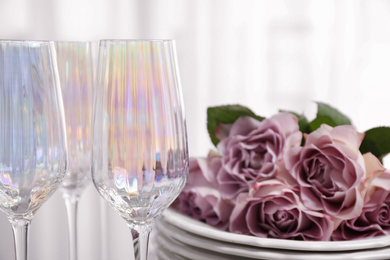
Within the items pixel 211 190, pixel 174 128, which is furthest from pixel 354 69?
pixel 174 128

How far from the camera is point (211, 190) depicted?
2.30 feet

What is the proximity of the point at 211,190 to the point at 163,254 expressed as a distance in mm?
102

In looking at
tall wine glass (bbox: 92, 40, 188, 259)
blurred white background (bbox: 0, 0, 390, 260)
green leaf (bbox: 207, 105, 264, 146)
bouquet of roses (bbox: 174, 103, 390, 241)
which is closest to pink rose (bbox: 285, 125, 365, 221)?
bouquet of roses (bbox: 174, 103, 390, 241)

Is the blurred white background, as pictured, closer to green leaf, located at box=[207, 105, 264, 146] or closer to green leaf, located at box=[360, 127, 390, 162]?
green leaf, located at box=[207, 105, 264, 146]

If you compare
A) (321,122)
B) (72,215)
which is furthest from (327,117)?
(72,215)

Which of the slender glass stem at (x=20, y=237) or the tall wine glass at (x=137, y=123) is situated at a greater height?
the tall wine glass at (x=137, y=123)

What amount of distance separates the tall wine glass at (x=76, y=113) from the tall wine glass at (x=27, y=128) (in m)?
0.18

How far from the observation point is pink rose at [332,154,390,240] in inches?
24.7

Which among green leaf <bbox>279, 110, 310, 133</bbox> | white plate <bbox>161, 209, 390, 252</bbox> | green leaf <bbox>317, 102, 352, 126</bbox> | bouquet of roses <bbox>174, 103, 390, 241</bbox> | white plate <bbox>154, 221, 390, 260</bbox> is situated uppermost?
green leaf <bbox>317, 102, 352, 126</bbox>

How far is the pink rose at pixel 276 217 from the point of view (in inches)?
24.4

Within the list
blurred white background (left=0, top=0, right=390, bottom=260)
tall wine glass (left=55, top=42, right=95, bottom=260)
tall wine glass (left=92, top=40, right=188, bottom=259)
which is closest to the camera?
tall wine glass (left=92, top=40, right=188, bottom=259)

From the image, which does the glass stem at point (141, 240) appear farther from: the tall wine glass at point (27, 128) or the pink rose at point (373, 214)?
the pink rose at point (373, 214)

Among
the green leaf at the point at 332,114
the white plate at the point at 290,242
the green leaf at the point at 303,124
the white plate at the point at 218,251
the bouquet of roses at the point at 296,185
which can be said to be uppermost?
the green leaf at the point at 332,114

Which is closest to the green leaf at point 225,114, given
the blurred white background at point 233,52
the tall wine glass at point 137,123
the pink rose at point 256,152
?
the pink rose at point 256,152
